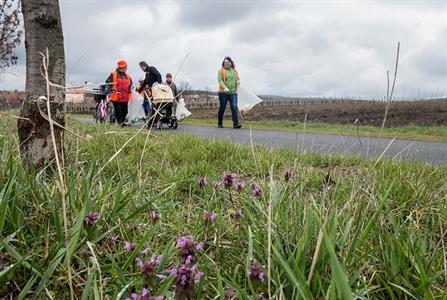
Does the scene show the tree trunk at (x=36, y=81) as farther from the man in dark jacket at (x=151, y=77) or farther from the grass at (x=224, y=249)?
the man in dark jacket at (x=151, y=77)

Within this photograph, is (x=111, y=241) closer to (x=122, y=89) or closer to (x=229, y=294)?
(x=229, y=294)

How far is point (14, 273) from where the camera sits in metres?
1.32

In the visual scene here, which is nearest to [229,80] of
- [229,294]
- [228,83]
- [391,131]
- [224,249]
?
[228,83]

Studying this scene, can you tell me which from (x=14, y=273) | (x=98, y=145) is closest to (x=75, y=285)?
(x=14, y=273)

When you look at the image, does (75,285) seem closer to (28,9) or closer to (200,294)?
(200,294)

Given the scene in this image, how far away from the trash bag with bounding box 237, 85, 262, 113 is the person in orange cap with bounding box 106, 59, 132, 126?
14.5 ft

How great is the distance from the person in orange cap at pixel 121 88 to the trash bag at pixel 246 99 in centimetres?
441

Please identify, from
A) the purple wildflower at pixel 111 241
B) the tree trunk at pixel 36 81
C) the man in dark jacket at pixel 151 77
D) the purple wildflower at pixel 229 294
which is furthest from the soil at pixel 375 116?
the purple wildflower at pixel 229 294

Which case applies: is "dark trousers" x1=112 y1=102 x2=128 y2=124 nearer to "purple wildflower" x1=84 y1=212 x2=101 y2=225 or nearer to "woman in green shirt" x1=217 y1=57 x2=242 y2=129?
"woman in green shirt" x1=217 y1=57 x2=242 y2=129

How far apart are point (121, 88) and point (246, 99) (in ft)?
17.2

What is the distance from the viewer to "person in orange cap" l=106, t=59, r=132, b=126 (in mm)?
12516

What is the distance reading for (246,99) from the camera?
51.1 feet

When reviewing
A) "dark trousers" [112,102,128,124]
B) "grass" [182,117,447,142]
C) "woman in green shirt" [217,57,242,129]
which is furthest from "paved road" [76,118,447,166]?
"dark trousers" [112,102,128,124]

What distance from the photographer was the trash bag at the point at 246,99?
1546 centimetres
